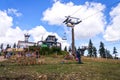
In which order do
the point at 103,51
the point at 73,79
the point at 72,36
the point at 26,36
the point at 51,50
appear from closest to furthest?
the point at 73,79
the point at 72,36
the point at 51,50
the point at 26,36
the point at 103,51

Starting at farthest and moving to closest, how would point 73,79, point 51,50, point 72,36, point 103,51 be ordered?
1. point 103,51
2. point 51,50
3. point 72,36
4. point 73,79

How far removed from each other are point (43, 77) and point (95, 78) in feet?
12.8

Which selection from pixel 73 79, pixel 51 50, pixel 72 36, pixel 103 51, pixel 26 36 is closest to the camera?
pixel 73 79

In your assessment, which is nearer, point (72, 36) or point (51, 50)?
point (72, 36)

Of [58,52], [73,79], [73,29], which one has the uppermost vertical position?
[73,29]

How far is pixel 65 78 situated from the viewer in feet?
60.6

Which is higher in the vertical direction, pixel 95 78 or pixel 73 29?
pixel 73 29

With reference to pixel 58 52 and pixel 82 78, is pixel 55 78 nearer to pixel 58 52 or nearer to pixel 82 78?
pixel 82 78

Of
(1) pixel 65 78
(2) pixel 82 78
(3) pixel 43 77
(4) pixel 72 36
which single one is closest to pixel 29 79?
(3) pixel 43 77

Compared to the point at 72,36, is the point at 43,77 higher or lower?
lower

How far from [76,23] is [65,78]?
42.8 meters

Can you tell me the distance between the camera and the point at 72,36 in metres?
58.2

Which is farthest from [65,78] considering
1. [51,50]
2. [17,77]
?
[51,50]

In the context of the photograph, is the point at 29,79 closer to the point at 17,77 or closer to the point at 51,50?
the point at 17,77
